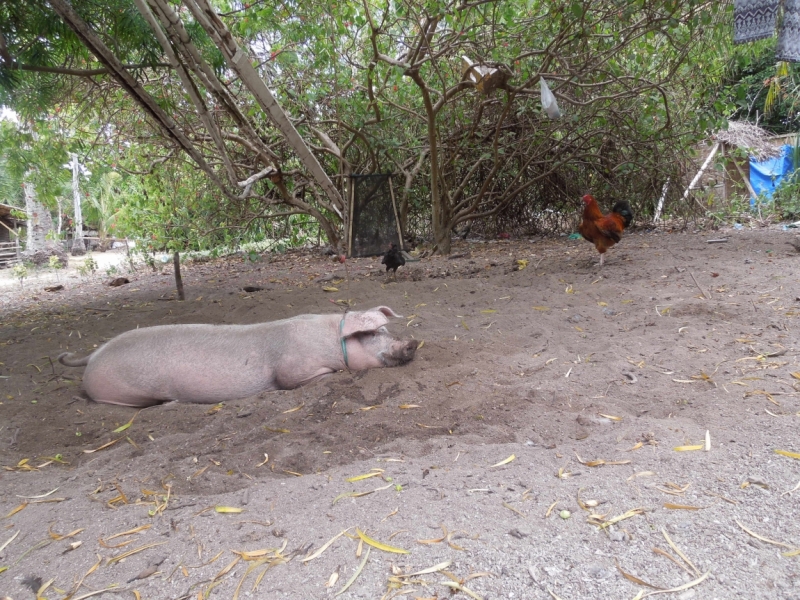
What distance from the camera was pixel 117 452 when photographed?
2389 millimetres

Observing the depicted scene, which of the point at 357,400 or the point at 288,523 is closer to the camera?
the point at 288,523

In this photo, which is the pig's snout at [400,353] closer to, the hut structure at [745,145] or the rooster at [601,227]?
the rooster at [601,227]

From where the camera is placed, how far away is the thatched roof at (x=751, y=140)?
10.6 metres

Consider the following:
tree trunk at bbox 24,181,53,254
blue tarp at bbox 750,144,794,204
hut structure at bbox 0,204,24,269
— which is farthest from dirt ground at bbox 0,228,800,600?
hut structure at bbox 0,204,24,269

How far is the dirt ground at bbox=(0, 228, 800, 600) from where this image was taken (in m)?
1.45

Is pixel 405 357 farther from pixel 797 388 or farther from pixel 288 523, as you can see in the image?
pixel 797 388

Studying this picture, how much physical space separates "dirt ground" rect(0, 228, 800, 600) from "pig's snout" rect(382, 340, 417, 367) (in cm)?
7

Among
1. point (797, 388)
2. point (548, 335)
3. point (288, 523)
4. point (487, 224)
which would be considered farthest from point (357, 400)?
point (487, 224)

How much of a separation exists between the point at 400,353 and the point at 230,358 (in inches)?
38.8

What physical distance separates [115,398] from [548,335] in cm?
263

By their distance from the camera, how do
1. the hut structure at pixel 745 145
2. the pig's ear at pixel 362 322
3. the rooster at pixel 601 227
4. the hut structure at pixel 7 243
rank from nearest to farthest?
the pig's ear at pixel 362 322 → the rooster at pixel 601 227 → the hut structure at pixel 745 145 → the hut structure at pixel 7 243

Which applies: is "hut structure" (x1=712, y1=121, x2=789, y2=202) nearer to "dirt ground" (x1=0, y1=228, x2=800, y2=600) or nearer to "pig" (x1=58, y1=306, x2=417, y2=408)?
"dirt ground" (x1=0, y1=228, x2=800, y2=600)

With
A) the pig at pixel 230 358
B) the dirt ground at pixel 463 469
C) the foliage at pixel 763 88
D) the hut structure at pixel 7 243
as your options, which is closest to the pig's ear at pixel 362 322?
the pig at pixel 230 358

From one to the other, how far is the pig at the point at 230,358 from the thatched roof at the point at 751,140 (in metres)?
10.3
